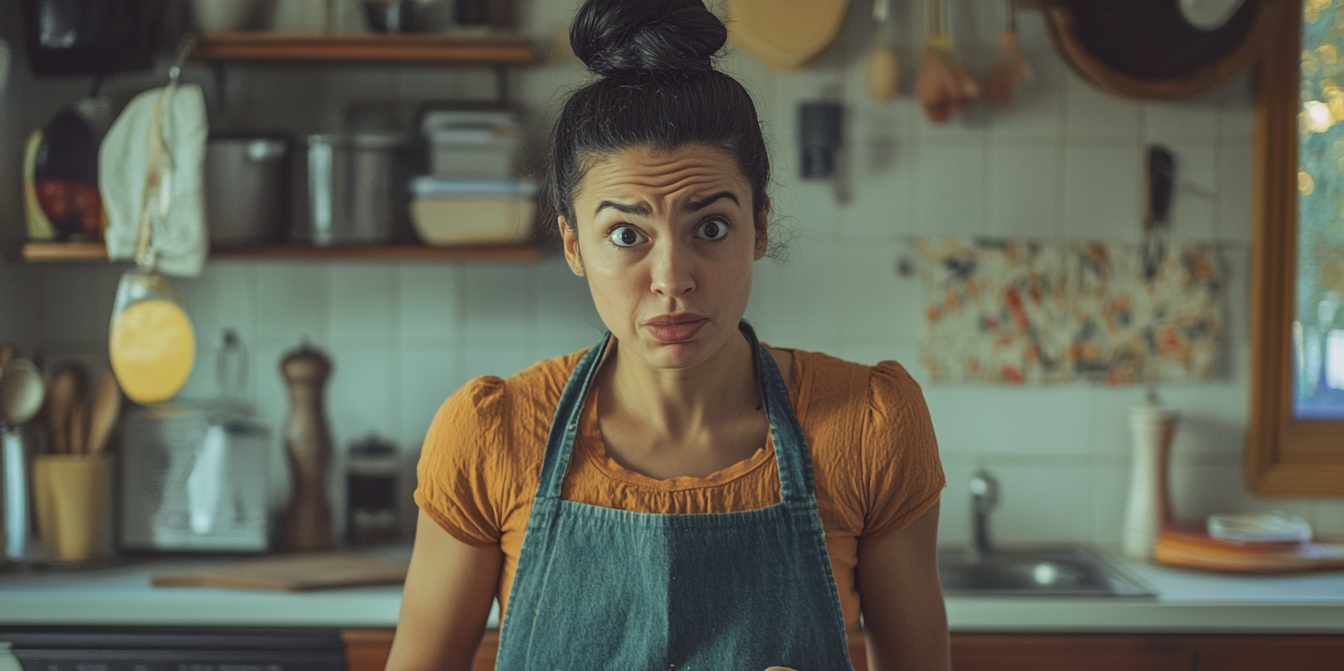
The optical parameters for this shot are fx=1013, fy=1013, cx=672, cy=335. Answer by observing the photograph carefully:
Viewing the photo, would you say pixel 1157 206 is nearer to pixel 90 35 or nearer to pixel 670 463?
pixel 670 463

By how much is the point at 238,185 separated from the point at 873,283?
1327 millimetres

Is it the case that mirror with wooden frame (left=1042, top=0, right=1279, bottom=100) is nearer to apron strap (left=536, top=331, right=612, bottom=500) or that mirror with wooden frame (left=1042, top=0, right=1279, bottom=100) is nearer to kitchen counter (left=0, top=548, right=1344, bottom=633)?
kitchen counter (left=0, top=548, right=1344, bottom=633)

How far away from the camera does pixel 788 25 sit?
83.0 inches

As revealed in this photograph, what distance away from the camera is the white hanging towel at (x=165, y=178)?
1906mm

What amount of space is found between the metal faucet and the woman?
1.14m

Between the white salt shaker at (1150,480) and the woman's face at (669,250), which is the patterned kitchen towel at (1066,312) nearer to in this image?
the white salt shaker at (1150,480)

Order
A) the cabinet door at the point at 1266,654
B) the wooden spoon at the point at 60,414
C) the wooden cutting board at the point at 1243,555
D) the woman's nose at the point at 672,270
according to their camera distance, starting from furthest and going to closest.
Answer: the wooden spoon at the point at 60,414 → the wooden cutting board at the point at 1243,555 → the cabinet door at the point at 1266,654 → the woman's nose at the point at 672,270

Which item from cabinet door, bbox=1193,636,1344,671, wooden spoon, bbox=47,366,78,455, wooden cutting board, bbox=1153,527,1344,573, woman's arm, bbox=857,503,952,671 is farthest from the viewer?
wooden spoon, bbox=47,366,78,455

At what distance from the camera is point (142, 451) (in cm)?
203

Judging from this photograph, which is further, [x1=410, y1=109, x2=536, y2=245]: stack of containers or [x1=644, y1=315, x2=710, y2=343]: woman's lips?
[x1=410, y1=109, x2=536, y2=245]: stack of containers

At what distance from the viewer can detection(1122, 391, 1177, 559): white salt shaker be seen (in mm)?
2082

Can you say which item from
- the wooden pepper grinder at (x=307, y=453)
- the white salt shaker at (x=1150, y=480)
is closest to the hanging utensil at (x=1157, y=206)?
the white salt shaker at (x=1150, y=480)

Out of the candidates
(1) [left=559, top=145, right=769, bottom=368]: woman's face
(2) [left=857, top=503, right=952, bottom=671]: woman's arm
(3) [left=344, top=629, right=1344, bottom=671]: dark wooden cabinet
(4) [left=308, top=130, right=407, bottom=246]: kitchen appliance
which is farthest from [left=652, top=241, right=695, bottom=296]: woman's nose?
(4) [left=308, top=130, right=407, bottom=246]: kitchen appliance

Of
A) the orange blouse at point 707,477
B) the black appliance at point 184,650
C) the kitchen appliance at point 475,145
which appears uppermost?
the kitchen appliance at point 475,145
